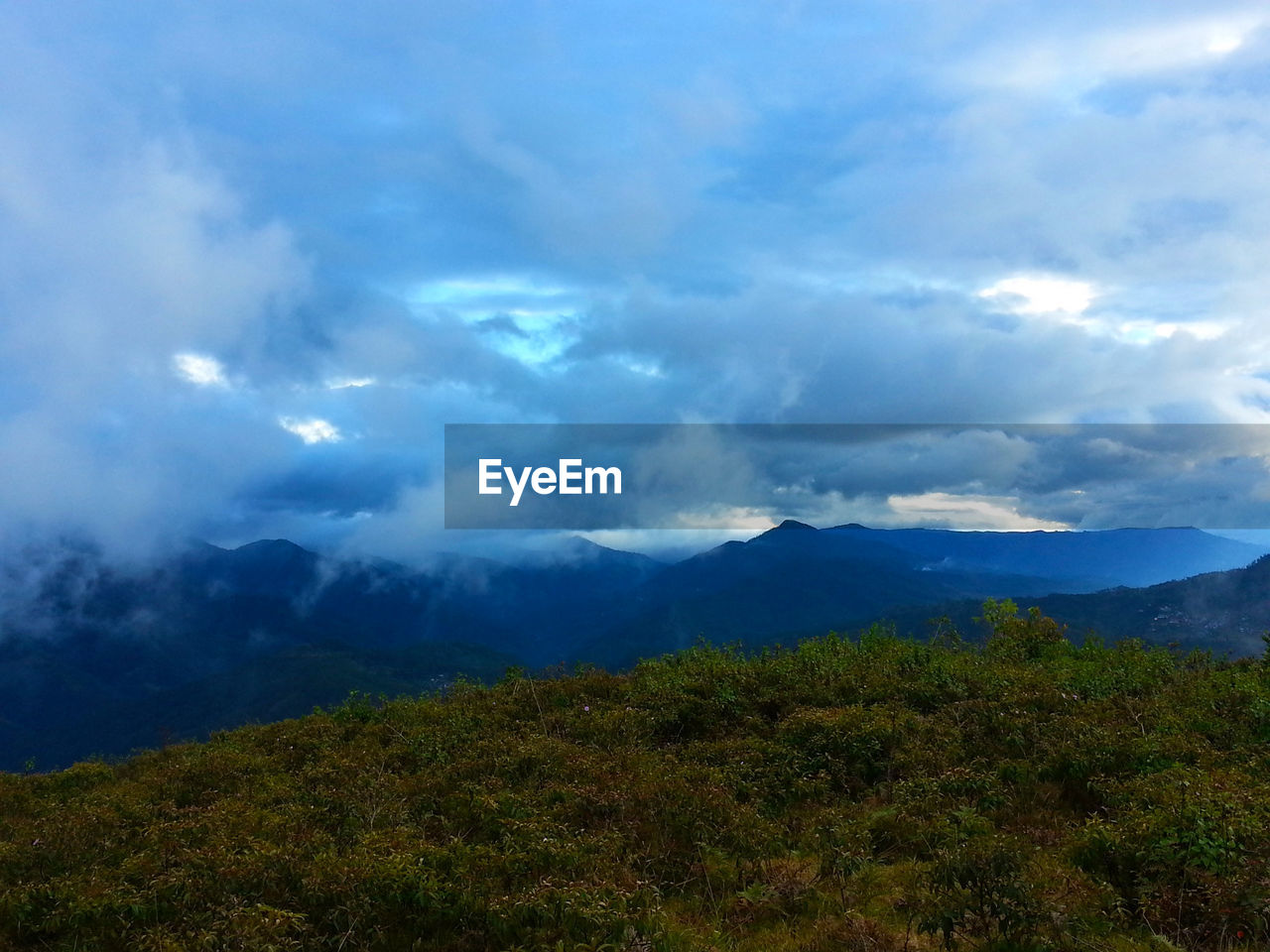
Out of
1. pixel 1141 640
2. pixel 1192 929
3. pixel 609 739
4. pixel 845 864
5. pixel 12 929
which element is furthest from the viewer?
pixel 1141 640

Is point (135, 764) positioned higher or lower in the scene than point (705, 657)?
lower

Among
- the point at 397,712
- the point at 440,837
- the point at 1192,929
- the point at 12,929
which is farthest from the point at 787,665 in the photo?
the point at 12,929

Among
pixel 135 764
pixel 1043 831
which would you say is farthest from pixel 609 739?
pixel 135 764

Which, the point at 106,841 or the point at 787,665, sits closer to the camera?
the point at 106,841

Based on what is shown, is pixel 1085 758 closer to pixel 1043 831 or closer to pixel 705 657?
pixel 1043 831

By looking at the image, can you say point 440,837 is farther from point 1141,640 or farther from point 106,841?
point 1141,640

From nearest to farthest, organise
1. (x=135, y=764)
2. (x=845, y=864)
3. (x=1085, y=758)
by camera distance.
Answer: (x=845, y=864) → (x=1085, y=758) → (x=135, y=764)
